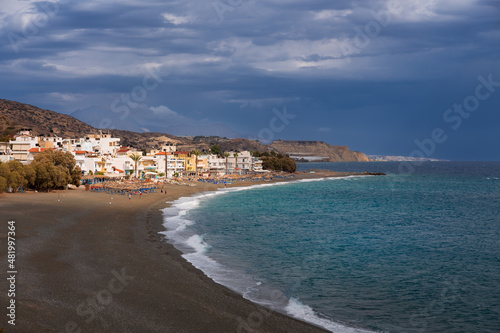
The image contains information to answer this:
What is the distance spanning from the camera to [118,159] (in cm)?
9500

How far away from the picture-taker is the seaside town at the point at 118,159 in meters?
77.8

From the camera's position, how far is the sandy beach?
47.8ft

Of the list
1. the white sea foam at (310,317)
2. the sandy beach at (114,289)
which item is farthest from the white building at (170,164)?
the white sea foam at (310,317)

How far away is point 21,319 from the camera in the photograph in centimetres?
1407

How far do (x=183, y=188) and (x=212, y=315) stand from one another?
230 ft

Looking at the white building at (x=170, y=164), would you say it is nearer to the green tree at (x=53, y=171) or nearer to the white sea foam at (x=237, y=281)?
the green tree at (x=53, y=171)

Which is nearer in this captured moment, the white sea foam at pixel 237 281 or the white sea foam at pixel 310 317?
the white sea foam at pixel 310 317

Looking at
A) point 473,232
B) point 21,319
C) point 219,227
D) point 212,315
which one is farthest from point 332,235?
point 21,319

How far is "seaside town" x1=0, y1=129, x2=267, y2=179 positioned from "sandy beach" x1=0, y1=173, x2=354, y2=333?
51155mm

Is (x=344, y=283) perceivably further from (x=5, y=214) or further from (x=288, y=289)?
(x=5, y=214)

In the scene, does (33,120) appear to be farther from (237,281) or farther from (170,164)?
(237,281)

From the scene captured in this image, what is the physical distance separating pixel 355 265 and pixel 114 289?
14060 mm

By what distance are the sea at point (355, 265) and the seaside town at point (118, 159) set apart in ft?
137

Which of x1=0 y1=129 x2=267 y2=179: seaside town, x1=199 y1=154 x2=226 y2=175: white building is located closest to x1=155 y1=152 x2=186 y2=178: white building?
x1=0 y1=129 x2=267 y2=179: seaside town
